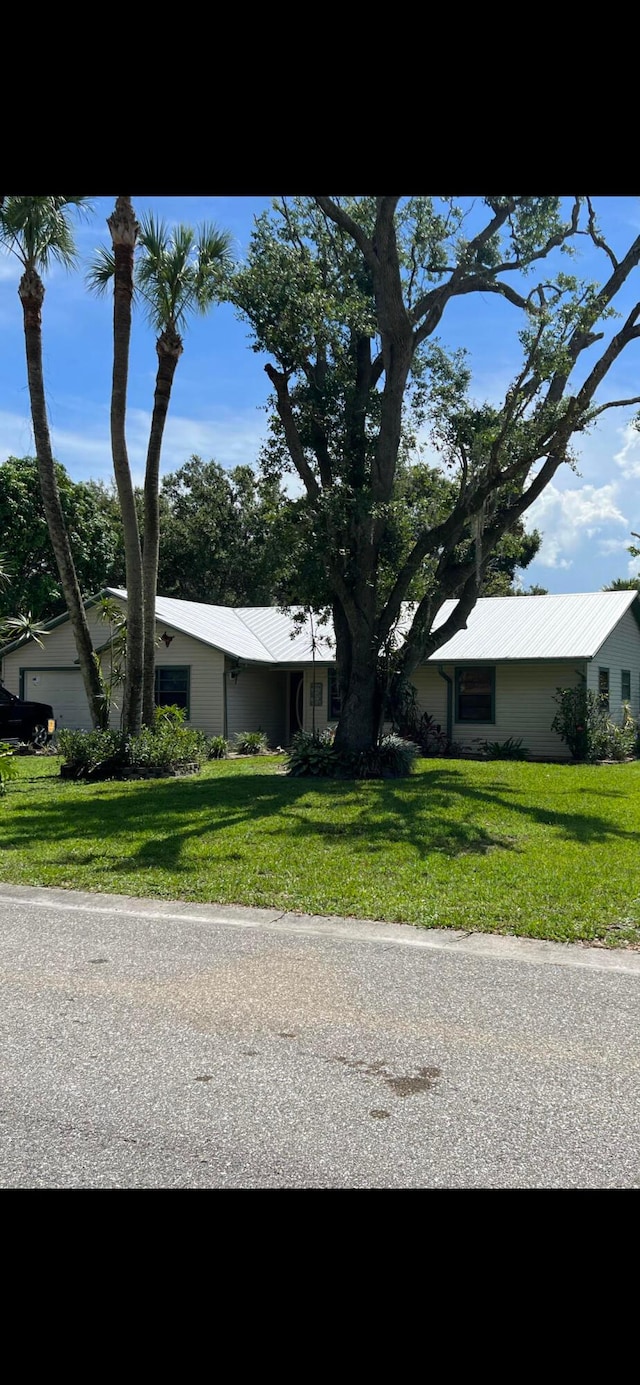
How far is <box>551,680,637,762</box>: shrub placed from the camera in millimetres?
22375

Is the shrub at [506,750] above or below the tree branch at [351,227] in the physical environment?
below

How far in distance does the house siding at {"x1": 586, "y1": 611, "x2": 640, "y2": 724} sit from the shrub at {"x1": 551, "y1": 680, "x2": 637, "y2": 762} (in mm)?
630

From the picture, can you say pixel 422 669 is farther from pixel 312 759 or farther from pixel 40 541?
pixel 40 541

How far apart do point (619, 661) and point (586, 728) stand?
3622 mm

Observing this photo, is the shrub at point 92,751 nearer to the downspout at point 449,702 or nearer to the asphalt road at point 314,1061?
the downspout at point 449,702

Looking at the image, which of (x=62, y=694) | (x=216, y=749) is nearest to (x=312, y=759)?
(x=216, y=749)

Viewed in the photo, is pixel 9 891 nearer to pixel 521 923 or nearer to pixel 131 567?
pixel 521 923

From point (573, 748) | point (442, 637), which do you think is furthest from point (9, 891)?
point (573, 748)

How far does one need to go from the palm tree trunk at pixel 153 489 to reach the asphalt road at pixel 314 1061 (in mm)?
12006

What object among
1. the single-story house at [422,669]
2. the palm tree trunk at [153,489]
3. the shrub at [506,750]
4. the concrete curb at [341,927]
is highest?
the palm tree trunk at [153,489]

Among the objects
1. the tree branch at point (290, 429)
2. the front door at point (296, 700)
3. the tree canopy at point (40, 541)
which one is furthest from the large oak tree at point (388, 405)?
the tree canopy at point (40, 541)

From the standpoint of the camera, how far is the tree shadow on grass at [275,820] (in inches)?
434

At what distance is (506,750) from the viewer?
23.1m
